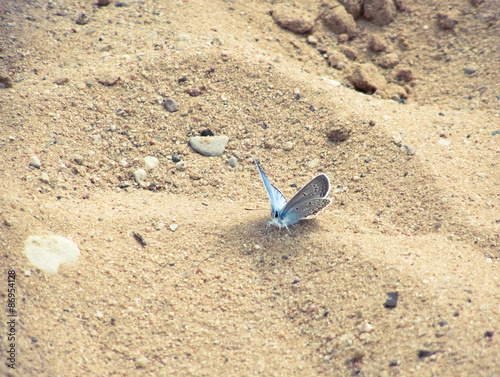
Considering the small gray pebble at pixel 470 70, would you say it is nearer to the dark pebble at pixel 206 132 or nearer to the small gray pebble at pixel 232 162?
the small gray pebble at pixel 232 162

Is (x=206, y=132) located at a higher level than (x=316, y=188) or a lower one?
lower

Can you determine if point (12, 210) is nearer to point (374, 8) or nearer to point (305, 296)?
point (305, 296)

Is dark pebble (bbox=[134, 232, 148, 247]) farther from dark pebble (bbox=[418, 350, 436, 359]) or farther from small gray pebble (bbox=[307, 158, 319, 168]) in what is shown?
dark pebble (bbox=[418, 350, 436, 359])

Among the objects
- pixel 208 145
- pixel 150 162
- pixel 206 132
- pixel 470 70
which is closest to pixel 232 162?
pixel 208 145

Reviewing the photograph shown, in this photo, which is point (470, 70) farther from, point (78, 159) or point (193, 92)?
point (78, 159)

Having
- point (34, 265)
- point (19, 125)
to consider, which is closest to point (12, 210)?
point (34, 265)
